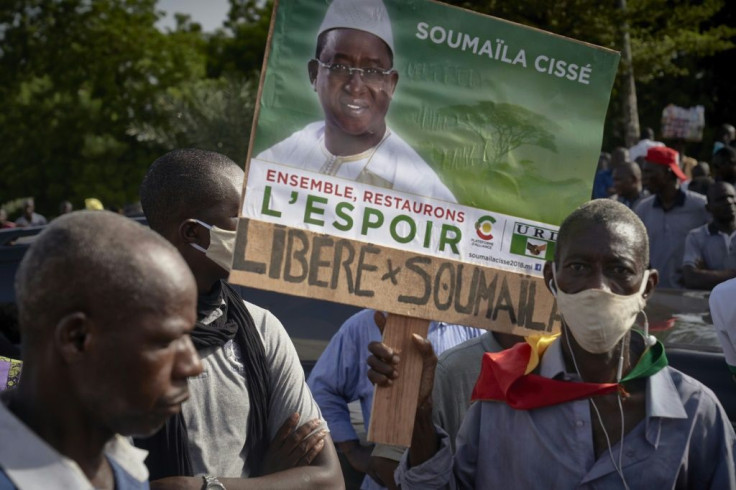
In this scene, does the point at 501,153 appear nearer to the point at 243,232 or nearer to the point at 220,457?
the point at 243,232

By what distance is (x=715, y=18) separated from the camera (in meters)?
26.4

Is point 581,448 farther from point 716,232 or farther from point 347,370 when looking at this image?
point 716,232

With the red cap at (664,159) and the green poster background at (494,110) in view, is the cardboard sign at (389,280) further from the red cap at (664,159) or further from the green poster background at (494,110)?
the red cap at (664,159)

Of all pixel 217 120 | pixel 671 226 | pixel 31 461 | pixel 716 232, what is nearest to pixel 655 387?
pixel 31 461

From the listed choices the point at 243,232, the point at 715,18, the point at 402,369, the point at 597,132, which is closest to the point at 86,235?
the point at 243,232

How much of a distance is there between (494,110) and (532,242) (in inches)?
16.9

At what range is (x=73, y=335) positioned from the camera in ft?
6.25

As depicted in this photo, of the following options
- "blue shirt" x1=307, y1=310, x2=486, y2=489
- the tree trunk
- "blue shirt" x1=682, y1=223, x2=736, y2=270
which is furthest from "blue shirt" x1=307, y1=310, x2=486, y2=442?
the tree trunk

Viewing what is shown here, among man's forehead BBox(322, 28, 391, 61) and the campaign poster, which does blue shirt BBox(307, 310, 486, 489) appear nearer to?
the campaign poster

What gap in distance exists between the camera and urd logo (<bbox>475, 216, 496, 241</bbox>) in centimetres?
328

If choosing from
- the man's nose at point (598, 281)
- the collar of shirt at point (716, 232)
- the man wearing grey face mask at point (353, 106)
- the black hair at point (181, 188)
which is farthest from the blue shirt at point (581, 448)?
the collar of shirt at point (716, 232)

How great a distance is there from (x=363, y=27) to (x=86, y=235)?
1.46 meters

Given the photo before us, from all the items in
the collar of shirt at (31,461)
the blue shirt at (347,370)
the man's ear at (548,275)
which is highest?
the man's ear at (548,275)

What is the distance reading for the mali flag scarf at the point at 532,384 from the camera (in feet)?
9.73
